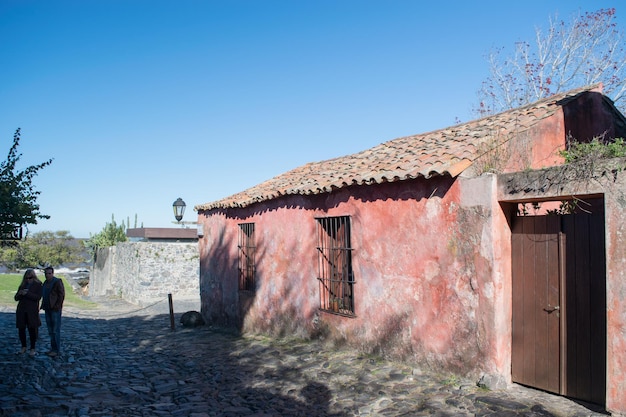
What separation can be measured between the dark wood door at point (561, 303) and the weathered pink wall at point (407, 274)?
253mm

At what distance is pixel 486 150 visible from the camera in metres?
6.44

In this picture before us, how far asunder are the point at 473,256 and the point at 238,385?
12.5ft

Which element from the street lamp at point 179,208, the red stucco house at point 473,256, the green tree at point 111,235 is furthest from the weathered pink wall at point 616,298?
the green tree at point 111,235

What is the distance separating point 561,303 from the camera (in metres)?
5.46

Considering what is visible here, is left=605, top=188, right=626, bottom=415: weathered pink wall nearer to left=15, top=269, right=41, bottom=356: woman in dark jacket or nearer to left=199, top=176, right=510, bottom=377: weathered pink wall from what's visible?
left=199, top=176, right=510, bottom=377: weathered pink wall

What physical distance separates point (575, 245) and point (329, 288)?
4.38 metres

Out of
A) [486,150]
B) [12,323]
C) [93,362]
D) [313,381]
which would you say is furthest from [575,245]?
[12,323]

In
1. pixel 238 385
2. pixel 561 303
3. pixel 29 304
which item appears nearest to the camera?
pixel 561 303

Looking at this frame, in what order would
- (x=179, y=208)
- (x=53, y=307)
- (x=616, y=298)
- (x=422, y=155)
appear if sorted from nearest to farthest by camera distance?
(x=616, y=298)
(x=422, y=155)
(x=53, y=307)
(x=179, y=208)

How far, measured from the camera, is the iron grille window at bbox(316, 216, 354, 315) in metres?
8.48

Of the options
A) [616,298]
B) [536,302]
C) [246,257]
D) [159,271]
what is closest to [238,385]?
[536,302]

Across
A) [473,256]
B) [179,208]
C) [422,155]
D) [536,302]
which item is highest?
[422,155]

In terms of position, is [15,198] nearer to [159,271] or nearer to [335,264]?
[335,264]

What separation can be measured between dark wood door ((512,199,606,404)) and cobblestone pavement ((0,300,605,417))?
0.85ft
